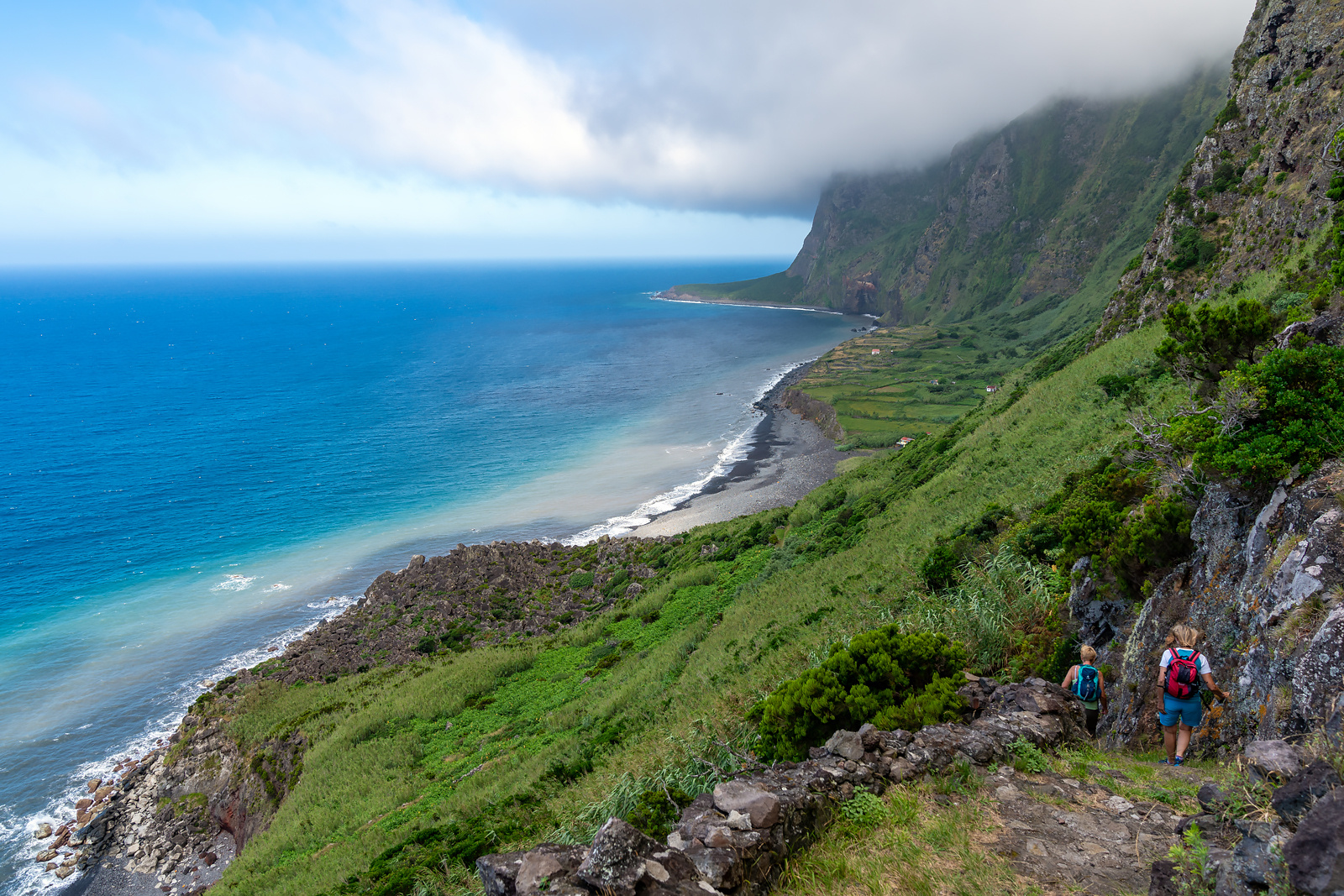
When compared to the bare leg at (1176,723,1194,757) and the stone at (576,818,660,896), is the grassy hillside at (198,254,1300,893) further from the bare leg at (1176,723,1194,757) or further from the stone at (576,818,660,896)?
the bare leg at (1176,723,1194,757)

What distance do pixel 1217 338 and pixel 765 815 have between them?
13.5 metres

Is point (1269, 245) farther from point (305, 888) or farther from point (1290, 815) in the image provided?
point (305, 888)

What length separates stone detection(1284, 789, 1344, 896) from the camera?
447cm

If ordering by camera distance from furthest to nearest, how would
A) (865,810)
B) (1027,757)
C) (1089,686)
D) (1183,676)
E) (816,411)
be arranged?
(816,411)
(1089,686)
(1027,757)
(865,810)
(1183,676)

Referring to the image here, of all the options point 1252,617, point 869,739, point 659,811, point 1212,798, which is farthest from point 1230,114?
point 659,811

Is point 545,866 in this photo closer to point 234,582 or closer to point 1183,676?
point 1183,676

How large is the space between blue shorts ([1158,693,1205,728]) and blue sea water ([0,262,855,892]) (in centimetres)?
4407

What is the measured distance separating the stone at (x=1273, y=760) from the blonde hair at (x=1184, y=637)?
313cm

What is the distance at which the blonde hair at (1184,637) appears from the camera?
914 cm

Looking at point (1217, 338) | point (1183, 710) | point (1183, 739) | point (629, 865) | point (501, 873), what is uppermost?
point (1217, 338)

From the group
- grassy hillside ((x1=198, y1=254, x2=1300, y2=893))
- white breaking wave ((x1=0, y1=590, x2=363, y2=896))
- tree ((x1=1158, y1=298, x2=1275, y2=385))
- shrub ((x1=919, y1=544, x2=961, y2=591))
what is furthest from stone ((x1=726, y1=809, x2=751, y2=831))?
white breaking wave ((x1=0, y1=590, x2=363, y2=896))

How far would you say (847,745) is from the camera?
9953 millimetres

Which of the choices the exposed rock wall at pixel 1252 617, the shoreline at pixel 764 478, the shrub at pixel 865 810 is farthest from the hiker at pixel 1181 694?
the shoreline at pixel 764 478

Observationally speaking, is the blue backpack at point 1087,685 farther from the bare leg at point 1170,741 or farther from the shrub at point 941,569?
the shrub at point 941,569
